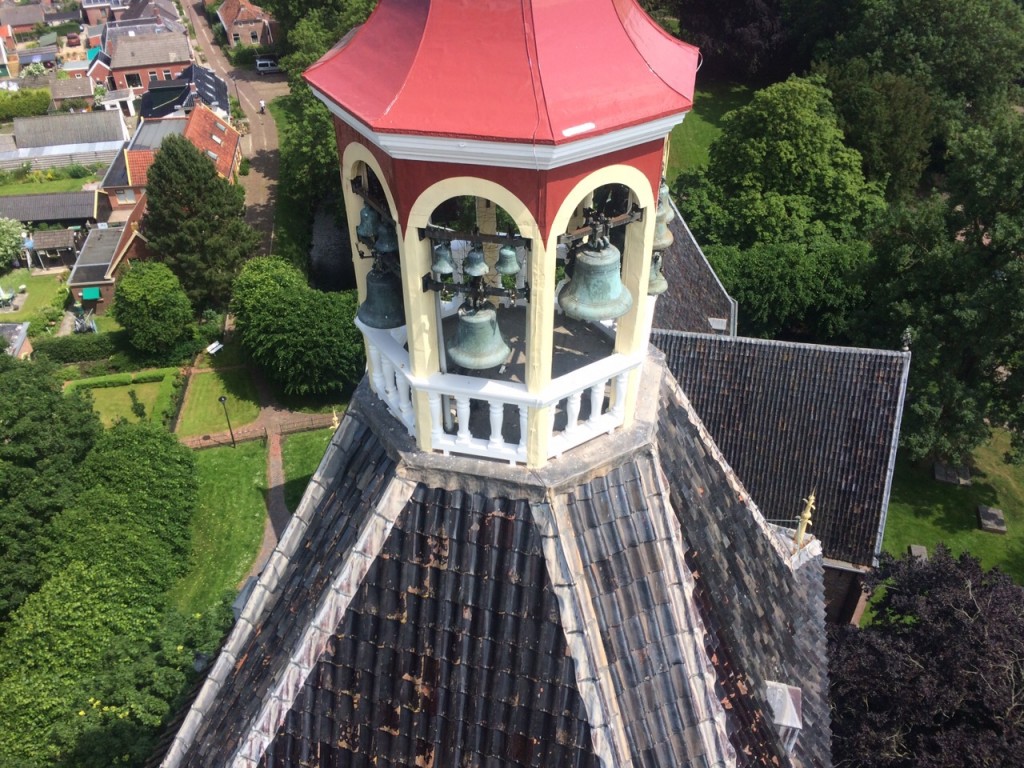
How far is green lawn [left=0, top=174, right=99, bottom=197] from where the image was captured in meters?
78.1

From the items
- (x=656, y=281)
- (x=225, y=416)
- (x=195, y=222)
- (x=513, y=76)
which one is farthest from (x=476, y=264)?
(x=195, y=222)

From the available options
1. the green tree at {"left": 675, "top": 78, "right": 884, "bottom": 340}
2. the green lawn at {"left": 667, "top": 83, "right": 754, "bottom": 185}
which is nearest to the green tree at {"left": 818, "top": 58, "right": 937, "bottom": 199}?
the green tree at {"left": 675, "top": 78, "right": 884, "bottom": 340}

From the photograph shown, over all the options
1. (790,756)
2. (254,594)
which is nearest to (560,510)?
(254,594)

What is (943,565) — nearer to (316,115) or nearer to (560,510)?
(560,510)

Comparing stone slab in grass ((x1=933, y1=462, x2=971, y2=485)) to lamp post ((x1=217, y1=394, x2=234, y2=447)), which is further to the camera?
lamp post ((x1=217, y1=394, x2=234, y2=447))

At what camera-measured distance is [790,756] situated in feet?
38.3

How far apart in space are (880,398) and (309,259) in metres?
43.6

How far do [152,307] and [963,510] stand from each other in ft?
160

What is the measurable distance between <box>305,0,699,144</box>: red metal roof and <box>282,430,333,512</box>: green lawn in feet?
113

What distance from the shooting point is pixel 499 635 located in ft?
30.6

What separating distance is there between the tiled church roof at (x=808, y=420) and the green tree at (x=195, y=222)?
35.7 m

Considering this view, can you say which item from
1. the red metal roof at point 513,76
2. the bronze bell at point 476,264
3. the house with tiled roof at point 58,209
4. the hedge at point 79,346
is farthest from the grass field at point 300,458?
the house with tiled roof at point 58,209

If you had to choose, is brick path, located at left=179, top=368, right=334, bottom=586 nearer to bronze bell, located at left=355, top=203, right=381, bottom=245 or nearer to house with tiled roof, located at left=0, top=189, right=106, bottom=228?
house with tiled roof, located at left=0, top=189, right=106, bottom=228

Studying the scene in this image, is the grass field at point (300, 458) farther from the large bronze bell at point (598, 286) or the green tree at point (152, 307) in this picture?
the large bronze bell at point (598, 286)
